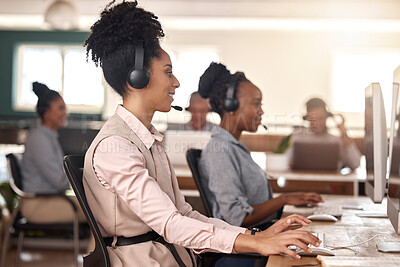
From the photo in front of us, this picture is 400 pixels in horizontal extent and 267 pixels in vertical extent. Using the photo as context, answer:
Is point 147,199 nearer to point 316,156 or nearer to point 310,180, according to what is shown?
point 310,180

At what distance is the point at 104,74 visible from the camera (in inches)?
59.0

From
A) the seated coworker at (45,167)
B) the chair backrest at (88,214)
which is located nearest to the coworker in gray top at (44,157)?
the seated coworker at (45,167)

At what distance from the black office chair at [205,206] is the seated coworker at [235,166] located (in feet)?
0.11

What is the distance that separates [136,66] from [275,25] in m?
7.74

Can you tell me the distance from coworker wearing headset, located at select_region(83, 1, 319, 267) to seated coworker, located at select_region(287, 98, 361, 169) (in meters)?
2.81

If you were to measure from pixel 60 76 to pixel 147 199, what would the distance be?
9.33 m

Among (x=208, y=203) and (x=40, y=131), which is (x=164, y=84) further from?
(x=40, y=131)

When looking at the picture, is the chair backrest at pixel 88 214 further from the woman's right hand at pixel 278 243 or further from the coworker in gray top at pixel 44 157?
the coworker in gray top at pixel 44 157

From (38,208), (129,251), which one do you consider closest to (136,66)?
(129,251)

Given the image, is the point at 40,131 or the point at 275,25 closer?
the point at 40,131

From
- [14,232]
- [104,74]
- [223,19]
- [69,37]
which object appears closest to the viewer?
[104,74]

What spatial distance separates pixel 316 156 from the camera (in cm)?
418

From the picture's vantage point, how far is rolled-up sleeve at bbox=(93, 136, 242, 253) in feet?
4.03

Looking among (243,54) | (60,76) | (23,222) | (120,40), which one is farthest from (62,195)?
(60,76)
